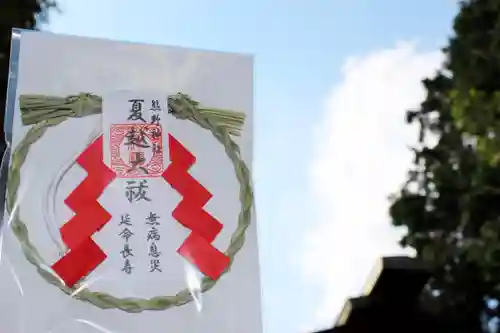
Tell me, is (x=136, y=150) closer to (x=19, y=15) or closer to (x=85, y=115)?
(x=85, y=115)

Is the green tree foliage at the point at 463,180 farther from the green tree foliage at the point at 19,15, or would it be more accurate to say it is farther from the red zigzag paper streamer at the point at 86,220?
the red zigzag paper streamer at the point at 86,220

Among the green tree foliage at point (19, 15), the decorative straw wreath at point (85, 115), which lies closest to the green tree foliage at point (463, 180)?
the green tree foliage at point (19, 15)

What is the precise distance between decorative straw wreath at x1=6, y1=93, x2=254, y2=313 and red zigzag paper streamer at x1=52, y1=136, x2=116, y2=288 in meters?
0.02

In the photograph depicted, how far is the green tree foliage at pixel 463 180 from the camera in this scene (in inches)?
202

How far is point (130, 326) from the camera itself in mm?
1124

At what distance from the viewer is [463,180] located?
20.3 feet

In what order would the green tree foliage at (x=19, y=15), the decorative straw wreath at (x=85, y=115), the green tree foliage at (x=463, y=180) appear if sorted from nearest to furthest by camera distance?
1. the decorative straw wreath at (x=85, y=115)
2. the green tree foliage at (x=19, y=15)
3. the green tree foliage at (x=463, y=180)

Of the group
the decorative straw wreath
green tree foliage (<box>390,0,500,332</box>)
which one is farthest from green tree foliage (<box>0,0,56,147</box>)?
green tree foliage (<box>390,0,500,332</box>)

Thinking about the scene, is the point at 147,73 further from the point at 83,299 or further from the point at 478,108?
the point at 478,108

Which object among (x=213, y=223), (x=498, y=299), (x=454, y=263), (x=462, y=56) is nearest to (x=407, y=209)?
(x=454, y=263)

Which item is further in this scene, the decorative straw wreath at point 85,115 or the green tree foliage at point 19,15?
A: the green tree foliage at point 19,15

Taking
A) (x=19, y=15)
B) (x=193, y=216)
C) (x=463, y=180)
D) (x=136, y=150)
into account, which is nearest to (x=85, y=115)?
(x=136, y=150)

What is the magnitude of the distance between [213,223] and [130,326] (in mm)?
221

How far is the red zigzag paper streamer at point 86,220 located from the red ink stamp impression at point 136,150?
0.02 meters
